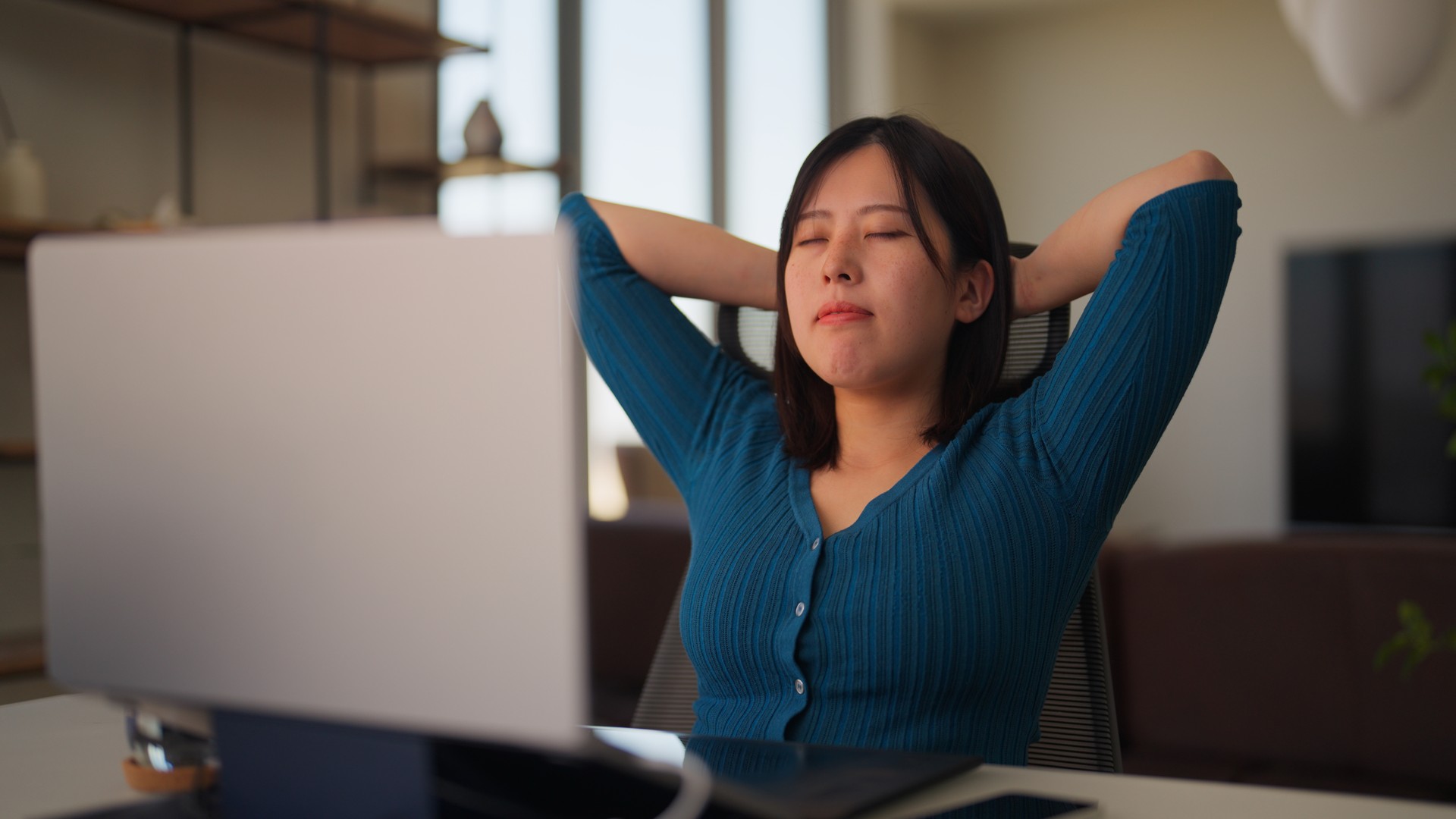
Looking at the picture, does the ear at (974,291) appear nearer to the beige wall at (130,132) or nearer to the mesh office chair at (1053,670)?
→ the mesh office chair at (1053,670)

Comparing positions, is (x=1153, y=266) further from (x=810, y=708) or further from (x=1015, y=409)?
(x=810, y=708)

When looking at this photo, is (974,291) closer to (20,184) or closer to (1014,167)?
(20,184)

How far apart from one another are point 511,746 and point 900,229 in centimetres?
69

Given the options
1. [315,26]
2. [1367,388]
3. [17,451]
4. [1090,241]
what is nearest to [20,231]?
[17,451]

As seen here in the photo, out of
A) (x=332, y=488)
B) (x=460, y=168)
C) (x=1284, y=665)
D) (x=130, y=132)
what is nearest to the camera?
(x=332, y=488)

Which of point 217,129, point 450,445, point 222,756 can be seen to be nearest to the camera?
point 450,445

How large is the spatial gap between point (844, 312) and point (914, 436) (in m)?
0.15

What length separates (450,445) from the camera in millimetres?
542

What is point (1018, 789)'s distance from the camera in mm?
792

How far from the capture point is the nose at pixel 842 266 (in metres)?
1.16

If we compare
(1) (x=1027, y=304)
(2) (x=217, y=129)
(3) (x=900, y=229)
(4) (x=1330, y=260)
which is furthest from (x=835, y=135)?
(4) (x=1330, y=260)

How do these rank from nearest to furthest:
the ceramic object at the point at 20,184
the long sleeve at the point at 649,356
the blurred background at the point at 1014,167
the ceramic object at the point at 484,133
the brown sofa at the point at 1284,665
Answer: the long sleeve at the point at 649,356
the brown sofa at the point at 1284,665
the blurred background at the point at 1014,167
the ceramic object at the point at 20,184
the ceramic object at the point at 484,133

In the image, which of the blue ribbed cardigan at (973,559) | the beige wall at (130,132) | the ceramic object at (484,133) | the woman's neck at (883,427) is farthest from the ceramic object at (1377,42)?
the woman's neck at (883,427)

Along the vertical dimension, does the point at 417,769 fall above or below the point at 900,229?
below
